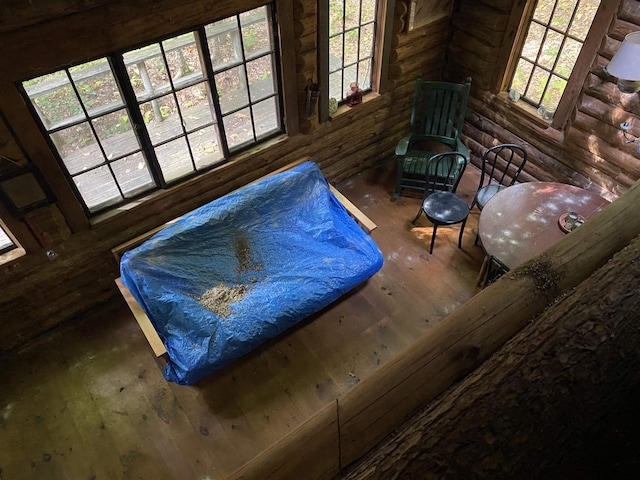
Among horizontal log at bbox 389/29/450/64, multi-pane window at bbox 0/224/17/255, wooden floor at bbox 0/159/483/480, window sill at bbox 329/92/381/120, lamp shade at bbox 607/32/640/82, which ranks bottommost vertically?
wooden floor at bbox 0/159/483/480

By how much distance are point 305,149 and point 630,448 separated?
152 inches

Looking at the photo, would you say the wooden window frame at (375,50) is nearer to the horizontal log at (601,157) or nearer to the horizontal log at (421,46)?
the horizontal log at (421,46)

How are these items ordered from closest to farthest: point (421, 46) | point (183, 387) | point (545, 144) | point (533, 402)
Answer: point (533, 402) → point (183, 387) → point (545, 144) → point (421, 46)

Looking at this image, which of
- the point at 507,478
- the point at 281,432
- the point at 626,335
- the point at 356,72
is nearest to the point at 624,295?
the point at 626,335

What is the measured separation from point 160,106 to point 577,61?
330cm

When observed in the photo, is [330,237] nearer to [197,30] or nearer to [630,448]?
[197,30]

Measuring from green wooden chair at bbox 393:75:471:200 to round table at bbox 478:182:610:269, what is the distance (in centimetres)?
84

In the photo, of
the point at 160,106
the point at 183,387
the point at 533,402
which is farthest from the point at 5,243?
the point at 533,402

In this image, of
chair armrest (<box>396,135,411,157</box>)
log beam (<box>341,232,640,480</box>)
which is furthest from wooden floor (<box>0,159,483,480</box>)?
log beam (<box>341,232,640,480</box>)

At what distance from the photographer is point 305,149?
449 cm

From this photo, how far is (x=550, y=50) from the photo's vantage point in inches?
163

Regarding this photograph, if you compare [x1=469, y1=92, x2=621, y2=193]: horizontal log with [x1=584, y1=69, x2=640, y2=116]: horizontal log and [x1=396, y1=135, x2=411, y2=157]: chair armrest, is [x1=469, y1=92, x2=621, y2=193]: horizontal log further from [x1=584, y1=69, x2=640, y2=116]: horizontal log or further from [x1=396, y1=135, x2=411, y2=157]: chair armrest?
[x1=396, y1=135, x2=411, y2=157]: chair armrest

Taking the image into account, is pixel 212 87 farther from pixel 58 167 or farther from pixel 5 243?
pixel 5 243

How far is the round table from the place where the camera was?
346cm
